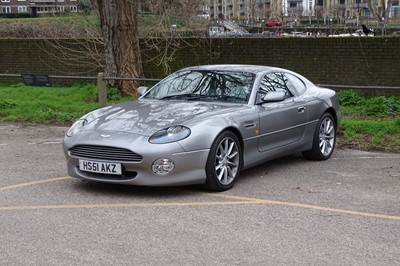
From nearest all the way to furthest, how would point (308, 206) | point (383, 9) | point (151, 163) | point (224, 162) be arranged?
1. point (308, 206)
2. point (151, 163)
3. point (224, 162)
4. point (383, 9)

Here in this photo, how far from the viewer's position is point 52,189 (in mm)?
6949

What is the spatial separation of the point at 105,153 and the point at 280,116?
2.47 m

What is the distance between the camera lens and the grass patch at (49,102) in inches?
518

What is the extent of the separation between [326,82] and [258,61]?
2.02 meters

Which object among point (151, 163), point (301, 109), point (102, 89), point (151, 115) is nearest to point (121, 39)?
point (102, 89)

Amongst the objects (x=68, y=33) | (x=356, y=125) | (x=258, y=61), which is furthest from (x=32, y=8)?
(x=356, y=125)

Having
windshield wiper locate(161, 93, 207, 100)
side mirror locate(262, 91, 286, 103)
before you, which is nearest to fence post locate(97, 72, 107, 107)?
windshield wiper locate(161, 93, 207, 100)

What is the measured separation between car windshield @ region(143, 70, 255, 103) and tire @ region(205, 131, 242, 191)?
818 mm

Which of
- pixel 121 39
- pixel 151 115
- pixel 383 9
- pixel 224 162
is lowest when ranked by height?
pixel 224 162

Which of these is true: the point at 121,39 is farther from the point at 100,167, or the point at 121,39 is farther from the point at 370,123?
the point at 100,167

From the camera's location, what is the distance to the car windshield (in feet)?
25.2

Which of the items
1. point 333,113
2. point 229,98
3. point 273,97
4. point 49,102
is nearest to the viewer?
point 273,97

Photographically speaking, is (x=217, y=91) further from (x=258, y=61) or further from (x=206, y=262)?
(x=258, y=61)

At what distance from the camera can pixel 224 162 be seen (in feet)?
22.4
